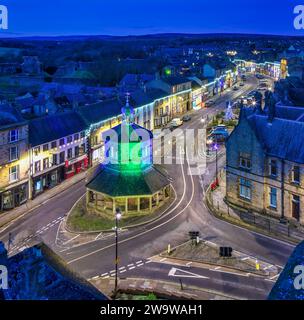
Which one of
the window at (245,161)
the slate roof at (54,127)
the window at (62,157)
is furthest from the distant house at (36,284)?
the window at (62,157)

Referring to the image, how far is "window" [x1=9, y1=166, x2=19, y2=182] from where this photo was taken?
48.5 metres

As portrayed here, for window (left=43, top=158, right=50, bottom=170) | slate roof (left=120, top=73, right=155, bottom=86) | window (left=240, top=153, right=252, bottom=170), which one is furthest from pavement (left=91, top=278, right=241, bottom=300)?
slate roof (left=120, top=73, right=155, bottom=86)

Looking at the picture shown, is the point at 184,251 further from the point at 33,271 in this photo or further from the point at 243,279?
the point at 33,271

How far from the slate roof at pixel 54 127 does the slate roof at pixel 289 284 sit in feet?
133

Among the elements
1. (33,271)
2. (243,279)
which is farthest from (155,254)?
(33,271)

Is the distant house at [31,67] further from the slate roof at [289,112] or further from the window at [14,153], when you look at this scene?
the slate roof at [289,112]

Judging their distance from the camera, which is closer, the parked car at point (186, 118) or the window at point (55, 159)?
the window at point (55, 159)

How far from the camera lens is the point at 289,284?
15227mm

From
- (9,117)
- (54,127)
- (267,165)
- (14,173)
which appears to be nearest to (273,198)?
(267,165)

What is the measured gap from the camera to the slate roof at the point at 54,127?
53.4 meters

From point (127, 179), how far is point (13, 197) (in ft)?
40.4

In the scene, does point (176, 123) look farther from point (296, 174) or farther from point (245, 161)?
point (296, 174)
